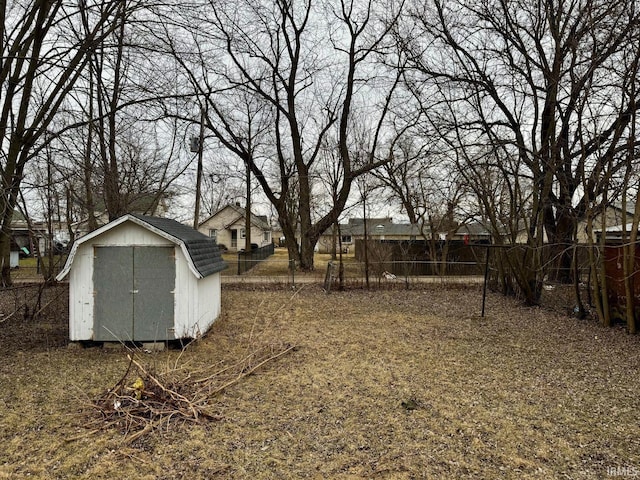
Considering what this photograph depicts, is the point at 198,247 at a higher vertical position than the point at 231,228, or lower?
lower

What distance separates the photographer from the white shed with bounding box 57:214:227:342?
6.19 meters

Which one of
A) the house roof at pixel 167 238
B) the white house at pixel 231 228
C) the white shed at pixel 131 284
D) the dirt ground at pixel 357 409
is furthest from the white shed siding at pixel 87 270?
the white house at pixel 231 228

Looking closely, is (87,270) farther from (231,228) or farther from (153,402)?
(231,228)

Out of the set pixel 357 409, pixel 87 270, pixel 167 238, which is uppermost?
pixel 167 238

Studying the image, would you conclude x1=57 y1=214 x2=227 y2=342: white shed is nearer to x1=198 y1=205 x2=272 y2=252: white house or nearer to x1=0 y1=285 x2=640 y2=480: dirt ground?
x1=0 y1=285 x2=640 y2=480: dirt ground

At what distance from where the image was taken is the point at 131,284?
245 inches

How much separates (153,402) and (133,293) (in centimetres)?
262

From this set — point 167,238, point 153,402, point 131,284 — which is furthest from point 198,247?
point 153,402

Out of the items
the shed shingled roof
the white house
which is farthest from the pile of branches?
the white house

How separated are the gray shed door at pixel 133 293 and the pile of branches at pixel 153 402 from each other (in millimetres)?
1542

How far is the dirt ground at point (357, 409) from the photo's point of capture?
3076 mm

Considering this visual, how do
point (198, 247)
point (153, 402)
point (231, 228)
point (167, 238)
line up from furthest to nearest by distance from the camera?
point (231, 228)
point (198, 247)
point (167, 238)
point (153, 402)

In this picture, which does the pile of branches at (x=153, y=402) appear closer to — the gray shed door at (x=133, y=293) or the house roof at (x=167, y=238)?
the gray shed door at (x=133, y=293)

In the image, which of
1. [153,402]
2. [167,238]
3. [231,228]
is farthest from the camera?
[231,228]
